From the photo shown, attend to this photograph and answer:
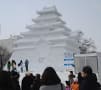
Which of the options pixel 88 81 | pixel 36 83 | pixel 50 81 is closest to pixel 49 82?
pixel 50 81

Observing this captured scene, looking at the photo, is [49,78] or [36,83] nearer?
[49,78]

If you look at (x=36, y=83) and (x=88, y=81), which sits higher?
(x=88, y=81)

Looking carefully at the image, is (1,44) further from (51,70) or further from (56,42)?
(51,70)

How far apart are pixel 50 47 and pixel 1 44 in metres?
20.8

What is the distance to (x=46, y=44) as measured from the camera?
161 ft

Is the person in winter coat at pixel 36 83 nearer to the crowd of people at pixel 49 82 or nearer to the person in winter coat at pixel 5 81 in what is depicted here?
the crowd of people at pixel 49 82

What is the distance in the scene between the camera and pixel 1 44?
6694 centimetres

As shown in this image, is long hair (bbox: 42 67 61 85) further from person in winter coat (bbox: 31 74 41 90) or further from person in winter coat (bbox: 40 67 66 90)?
person in winter coat (bbox: 31 74 41 90)

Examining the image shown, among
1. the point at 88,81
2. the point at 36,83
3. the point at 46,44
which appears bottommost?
the point at 36,83

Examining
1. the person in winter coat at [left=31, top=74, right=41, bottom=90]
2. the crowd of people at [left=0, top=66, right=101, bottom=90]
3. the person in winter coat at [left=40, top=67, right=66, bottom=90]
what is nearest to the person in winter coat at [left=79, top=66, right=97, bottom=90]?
the crowd of people at [left=0, top=66, right=101, bottom=90]

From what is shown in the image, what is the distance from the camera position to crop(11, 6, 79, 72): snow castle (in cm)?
4675

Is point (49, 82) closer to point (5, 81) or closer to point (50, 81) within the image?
point (50, 81)

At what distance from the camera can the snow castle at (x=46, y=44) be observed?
46.8 meters

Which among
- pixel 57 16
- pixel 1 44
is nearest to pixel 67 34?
pixel 57 16
